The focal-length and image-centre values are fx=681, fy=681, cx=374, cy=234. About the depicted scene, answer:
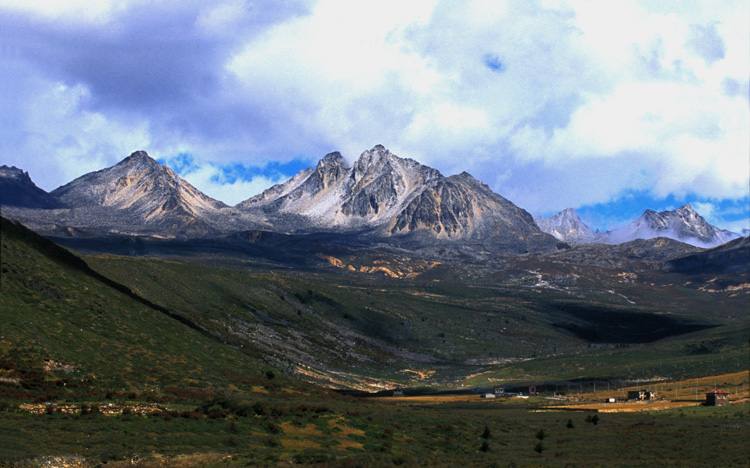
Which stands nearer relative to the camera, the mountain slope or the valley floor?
the valley floor

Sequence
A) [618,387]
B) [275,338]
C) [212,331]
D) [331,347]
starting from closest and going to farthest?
[212,331] → [618,387] → [275,338] → [331,347]

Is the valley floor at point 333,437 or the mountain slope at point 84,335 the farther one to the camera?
the mountain slope at point 84,335

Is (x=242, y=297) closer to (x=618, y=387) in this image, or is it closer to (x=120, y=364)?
(x=618, y=387)

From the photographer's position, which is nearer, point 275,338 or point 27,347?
point 27,347

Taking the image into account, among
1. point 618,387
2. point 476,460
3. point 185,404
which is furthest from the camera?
point 618,387

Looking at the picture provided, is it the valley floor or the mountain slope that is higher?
the mountain slope

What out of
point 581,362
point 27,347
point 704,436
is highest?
point 27,347

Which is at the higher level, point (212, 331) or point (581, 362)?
point (212, 331)

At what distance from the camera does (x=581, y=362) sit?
642 ft

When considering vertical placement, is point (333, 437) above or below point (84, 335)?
below

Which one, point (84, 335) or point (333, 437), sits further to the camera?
point (84, 335)

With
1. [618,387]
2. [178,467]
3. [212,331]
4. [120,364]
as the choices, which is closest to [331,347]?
[212,331]

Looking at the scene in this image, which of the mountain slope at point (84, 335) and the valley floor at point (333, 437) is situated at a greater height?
the mountain slope at point (84, 335)

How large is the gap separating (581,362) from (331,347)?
73.0 m
